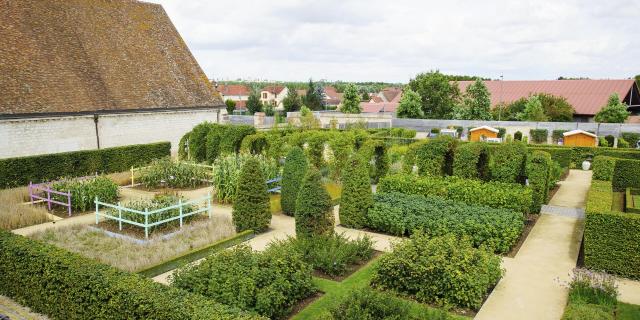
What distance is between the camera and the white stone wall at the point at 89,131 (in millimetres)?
21609

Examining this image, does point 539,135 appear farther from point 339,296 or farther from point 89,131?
point 339,296

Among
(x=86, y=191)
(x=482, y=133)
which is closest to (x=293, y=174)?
(x=86, y=191)

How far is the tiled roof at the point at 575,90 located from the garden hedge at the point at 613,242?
1996 inches

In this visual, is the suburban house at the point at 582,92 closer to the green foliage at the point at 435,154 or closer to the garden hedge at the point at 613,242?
the green foliage at the point at 435,154

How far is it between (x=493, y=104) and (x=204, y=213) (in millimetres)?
55109

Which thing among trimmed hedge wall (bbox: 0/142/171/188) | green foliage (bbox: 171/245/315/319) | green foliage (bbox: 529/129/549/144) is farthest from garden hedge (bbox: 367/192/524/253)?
green foliage (bbox: 529/129/549/144)

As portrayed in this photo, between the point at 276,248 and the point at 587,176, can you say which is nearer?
the point at 276,248

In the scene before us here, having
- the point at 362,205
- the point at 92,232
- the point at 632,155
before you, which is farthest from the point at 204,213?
the point at 632,155

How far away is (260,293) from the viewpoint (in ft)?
28.1

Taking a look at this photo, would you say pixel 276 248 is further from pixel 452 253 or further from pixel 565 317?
pixel 565 317

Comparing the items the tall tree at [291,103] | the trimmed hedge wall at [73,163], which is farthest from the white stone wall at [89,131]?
the tall tree at [291,103]

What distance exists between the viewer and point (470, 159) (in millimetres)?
17453

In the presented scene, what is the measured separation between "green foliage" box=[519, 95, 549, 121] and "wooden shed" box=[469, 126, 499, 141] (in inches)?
405

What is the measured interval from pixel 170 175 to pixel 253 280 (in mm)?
13945
